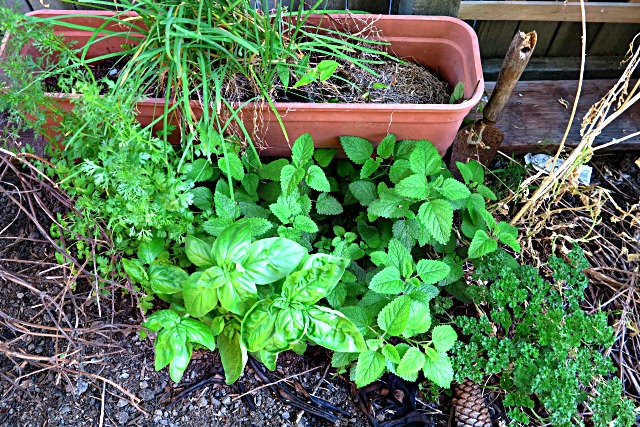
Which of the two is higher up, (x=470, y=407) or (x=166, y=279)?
(x=166, y=279)

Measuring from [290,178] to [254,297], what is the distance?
374 millimetres

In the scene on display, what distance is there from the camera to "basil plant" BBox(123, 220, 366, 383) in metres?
1.16

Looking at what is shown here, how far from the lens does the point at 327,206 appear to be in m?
1.50

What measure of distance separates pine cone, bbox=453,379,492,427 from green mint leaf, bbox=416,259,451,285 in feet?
1.08

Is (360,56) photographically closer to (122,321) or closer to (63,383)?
(122,321)

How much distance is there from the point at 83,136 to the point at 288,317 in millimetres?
678

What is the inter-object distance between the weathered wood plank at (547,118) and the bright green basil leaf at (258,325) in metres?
1.15

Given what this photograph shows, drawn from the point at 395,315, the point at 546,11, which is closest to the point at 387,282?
the point at 395,315

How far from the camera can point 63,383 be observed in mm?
1424

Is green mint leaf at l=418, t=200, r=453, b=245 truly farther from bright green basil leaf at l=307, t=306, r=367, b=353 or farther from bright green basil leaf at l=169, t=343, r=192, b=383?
bright green basil leaf at l=169, t=343, r=192, b=383

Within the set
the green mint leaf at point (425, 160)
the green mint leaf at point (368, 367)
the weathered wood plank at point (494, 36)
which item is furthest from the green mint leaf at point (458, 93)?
the green mint leaf at point (368, 367)

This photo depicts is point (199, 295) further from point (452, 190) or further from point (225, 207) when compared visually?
point (452, 190)

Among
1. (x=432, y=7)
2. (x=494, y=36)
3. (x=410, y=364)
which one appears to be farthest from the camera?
(x=494, y=36)

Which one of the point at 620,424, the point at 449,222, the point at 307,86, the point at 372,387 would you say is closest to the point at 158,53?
the point at 307,86
